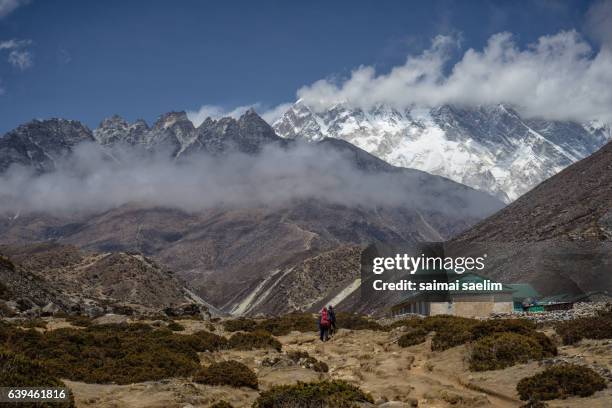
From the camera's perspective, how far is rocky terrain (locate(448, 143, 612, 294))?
202ft

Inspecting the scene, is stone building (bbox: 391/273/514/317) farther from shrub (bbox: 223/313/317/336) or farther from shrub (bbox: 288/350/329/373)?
shrub (bbox: 288/350/329/373)

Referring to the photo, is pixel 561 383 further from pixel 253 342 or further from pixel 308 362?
pixel 253 342

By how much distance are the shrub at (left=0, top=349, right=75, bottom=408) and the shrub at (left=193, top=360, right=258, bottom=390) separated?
4.96 meters

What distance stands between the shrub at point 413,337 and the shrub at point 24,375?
57.5 ft

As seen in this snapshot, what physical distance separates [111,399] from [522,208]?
106629 millimetres

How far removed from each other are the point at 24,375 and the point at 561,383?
1317 cm

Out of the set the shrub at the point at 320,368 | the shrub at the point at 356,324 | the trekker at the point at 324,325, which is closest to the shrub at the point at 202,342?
the trekker at the point at 324,325

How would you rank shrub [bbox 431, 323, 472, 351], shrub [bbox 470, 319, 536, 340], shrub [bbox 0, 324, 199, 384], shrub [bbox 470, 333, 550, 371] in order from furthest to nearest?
shrub [bbox 431, 323, 472, 351] → shrub [bbox 470, 319, 536, 340] → shrub [bbox 470, 333, 550, 371] → shrub [bbox 0, 324, 199, 384]

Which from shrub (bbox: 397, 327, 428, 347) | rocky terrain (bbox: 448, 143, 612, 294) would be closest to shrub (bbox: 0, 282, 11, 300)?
shrub (bbox: 397, 327, 428, 347)

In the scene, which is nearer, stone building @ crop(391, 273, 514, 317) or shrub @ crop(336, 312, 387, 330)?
shrub @ crop(336, 312, 387, 330)

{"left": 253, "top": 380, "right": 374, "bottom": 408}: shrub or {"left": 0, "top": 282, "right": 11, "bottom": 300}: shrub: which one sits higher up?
{"left": 0, "top": 282, "right": 11, "bottom": 300}: shrub

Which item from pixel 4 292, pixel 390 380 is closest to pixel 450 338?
pixel 390 380

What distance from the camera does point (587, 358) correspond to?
68.0 feet

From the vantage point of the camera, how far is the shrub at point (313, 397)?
48.4ft
